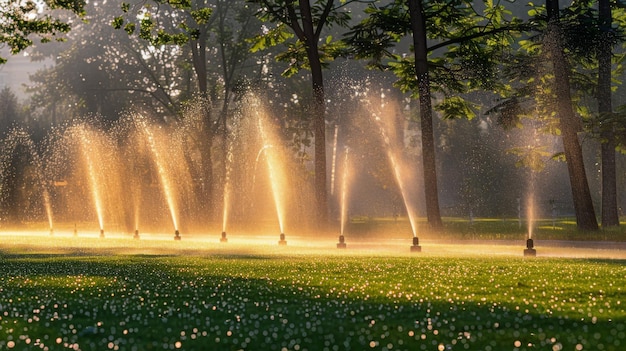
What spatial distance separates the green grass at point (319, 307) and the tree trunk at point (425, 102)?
52.4 feet

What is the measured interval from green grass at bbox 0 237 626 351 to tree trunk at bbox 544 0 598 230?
15.2 metres

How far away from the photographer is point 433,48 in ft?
115

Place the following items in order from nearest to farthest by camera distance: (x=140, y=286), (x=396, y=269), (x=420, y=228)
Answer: (x=140, y=286), (x=396, y=269), (x=420, y=228)

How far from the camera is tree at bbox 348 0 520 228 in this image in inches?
1344

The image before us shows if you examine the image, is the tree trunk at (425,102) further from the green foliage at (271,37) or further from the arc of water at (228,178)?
the arc of water at (228,178)

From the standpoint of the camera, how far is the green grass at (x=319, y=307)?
8.34 m

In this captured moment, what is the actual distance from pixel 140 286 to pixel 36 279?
3028 mm

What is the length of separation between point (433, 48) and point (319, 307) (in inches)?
1018

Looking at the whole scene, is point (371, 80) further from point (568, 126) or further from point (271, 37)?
point (568, 126)

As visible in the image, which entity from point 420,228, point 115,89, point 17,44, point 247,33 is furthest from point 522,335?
point 115,89

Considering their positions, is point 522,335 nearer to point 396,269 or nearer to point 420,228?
point 396,269

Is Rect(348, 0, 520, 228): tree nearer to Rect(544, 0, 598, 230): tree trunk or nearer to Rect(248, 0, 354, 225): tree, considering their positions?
Rect(544, 0, 598, 230): tree trunk

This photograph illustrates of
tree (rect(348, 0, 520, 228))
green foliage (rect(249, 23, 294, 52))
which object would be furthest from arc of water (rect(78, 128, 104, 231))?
tree (rect(348, 0, 520, 228))

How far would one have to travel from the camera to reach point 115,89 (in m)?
58.2
